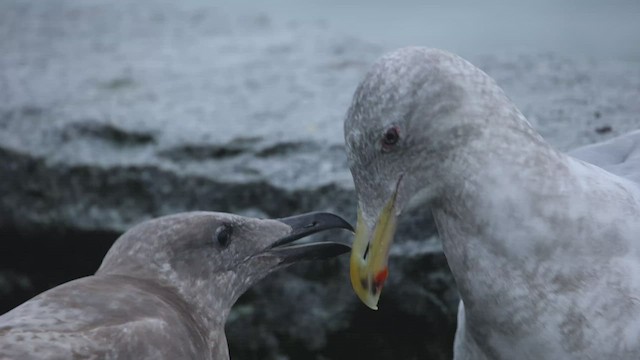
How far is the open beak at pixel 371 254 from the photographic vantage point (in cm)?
394

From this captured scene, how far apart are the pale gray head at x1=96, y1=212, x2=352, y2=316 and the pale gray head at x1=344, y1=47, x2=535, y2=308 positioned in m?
0.89

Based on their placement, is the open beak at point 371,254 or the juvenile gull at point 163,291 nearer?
the open beak at point 371,254

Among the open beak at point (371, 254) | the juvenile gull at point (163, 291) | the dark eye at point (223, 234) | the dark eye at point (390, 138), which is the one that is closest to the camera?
the dark eye at point (390, 138)

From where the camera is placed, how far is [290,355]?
5.52 m

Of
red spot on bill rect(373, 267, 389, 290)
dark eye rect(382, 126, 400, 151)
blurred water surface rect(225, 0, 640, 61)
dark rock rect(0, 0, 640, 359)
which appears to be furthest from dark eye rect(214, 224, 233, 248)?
blurred water surface rect(225, 0, 640, 61)

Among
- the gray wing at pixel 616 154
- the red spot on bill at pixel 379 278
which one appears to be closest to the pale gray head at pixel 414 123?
the red spot on bill at pixel 379 278

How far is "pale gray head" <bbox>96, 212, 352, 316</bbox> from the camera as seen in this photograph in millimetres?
4582

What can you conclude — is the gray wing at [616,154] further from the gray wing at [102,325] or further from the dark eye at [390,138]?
the gray wing at [102,325]

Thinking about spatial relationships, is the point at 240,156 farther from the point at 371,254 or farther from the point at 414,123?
the point at 414,123

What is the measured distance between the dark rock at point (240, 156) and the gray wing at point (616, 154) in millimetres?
661

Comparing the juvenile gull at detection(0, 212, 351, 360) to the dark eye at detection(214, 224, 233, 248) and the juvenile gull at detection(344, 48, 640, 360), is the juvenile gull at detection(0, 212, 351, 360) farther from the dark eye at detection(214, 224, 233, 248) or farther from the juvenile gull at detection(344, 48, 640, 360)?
the juvenile gull at detection(344, 48, 640, 360)

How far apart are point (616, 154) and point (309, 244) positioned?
3.62 ft

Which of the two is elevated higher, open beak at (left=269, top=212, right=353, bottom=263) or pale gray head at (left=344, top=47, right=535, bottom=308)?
pale gray head at (left=344, top=47, right=535, bottom=308)

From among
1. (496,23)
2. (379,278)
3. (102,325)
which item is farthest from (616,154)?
(496,23)
